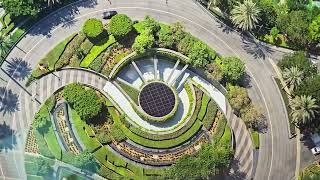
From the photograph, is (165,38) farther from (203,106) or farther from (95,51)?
(203,106)

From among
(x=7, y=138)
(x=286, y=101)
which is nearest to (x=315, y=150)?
(x=286, y=101)

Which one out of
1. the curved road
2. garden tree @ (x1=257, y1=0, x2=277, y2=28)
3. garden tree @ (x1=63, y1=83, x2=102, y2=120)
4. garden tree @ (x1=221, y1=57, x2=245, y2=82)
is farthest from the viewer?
garden tree @ (x1=257, y1=0, x2=277, y2=28)

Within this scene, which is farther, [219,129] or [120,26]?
[120,26]

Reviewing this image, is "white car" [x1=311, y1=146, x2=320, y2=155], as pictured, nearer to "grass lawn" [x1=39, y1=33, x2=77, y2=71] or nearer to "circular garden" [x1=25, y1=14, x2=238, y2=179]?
"circular garden" [x1=25, y1=14, x2=238, y2=179]

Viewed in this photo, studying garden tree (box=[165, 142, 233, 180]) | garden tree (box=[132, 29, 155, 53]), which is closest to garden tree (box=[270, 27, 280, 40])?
garden tree (box=[132, 29, 155, 53])

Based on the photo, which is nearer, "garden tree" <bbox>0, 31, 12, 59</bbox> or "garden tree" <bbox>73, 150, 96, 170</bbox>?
"garden tree" <bbox>73, 150, 96, 170</bbox>

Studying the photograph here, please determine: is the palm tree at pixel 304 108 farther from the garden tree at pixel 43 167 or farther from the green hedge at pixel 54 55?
the garden tree at pixel 43 167

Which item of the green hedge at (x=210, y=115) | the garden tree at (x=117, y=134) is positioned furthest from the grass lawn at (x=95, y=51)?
the green hedge at (x=210, y=115)

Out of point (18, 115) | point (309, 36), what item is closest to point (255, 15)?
point (309, 36)
